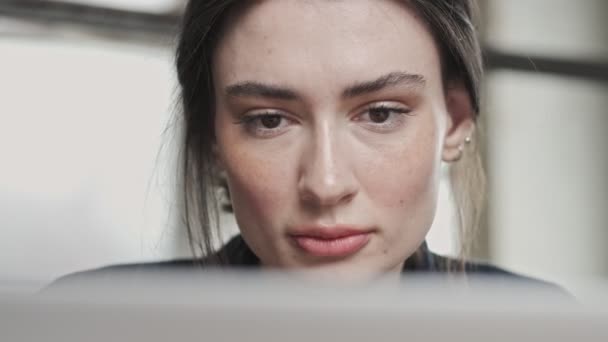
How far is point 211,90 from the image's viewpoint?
66cm

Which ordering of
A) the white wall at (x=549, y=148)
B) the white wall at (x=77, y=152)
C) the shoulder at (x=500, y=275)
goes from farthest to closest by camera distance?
the white wall at (x=549, y=148), the white wall at (x=77, y=152), the shoulder at (x=500, y=275)

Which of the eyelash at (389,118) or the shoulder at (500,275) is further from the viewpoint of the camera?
the shoulder at (500,275)

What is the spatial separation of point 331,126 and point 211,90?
5.8 inches

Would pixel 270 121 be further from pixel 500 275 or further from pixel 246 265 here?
pixel 500 275

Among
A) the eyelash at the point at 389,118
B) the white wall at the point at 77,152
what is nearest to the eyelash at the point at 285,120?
the eyelash at the point at 389,118

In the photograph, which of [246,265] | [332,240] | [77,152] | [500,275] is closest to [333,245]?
[332,240]

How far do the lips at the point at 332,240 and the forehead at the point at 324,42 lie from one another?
0.34 feet

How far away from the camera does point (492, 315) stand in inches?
4.9

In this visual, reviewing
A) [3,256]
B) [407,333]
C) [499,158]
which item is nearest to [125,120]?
[3,256]

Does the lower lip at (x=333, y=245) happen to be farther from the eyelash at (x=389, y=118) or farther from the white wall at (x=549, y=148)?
the white wall at (x=549, y=148)

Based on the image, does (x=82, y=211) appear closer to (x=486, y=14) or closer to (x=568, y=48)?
(x=486, y=14)

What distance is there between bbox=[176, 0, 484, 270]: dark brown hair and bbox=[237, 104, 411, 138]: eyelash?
0.06 metres

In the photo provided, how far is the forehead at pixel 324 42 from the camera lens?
0.57m

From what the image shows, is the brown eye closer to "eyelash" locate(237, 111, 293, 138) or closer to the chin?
"eyelash" locate(237, 111, 293, 138)
